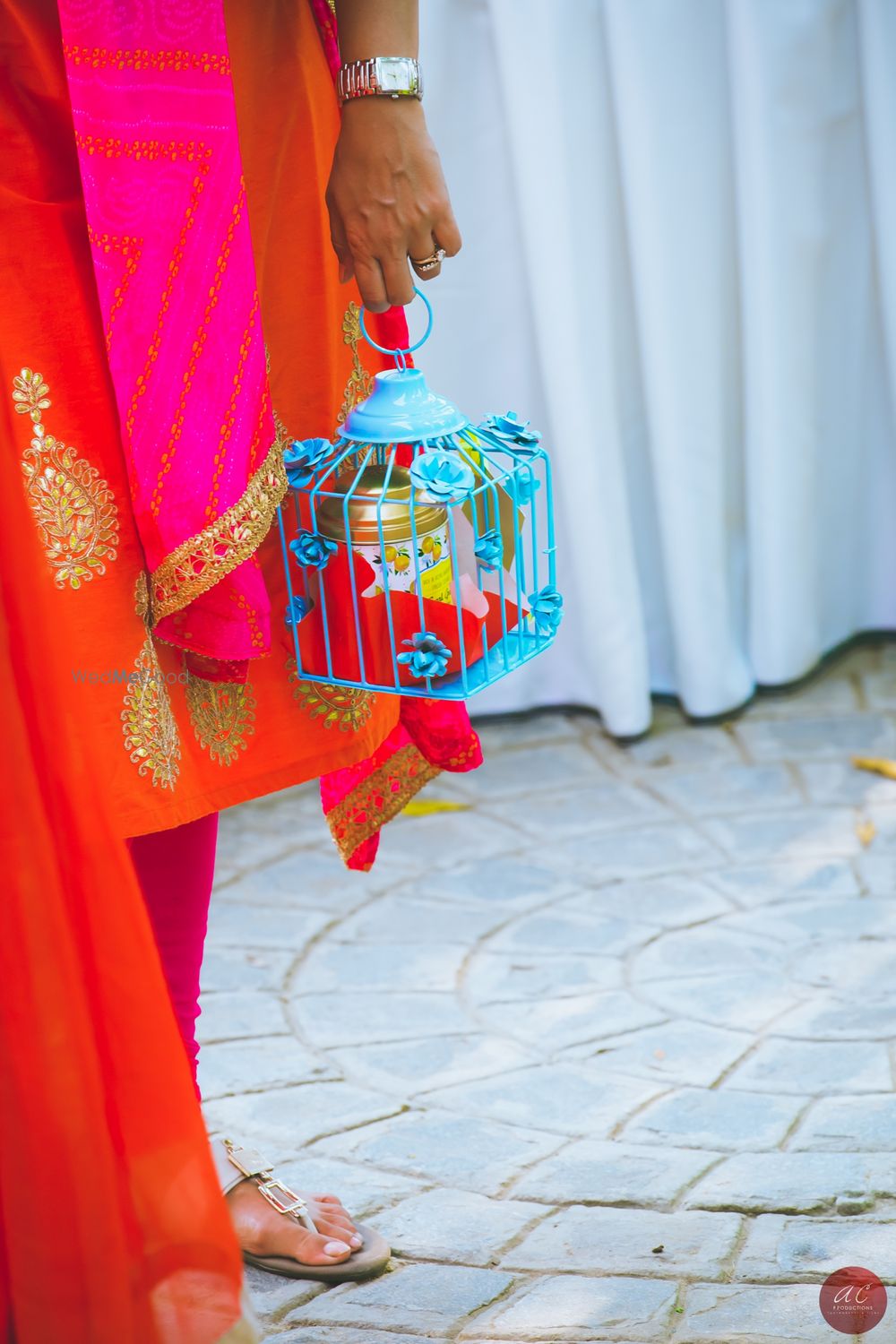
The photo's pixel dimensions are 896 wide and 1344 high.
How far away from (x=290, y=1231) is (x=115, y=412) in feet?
3.04

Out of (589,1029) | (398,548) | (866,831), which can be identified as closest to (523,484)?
(398,548)

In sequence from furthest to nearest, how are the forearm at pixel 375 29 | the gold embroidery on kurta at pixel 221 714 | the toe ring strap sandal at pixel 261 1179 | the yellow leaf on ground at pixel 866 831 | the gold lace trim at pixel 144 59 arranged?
the yellow leaf on ground at pixel 866 831
the toe ring strap sandal at pixel 261 1179
the gold embroidery on kurta at pixel 221 714
the forearm at pixel 375 29
the gold lace trim at pixel 144 59

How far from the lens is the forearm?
131 centimetres

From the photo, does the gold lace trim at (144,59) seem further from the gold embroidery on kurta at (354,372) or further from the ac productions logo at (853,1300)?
the ac productions logo at (853,1300)

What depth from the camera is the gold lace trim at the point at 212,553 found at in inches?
51.0

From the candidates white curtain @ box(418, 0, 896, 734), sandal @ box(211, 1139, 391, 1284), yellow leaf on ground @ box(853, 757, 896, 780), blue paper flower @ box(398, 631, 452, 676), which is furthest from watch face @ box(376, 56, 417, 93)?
yellow leaf on ground @ box(853, 757, 896, 780)

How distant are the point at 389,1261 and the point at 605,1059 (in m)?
0.58

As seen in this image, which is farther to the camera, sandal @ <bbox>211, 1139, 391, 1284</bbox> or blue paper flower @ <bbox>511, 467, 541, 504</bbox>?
sandal @ <bbox>211, 1139, 391, 1284</bbox>

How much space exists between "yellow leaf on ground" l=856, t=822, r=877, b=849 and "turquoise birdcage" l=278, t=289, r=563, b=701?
1.51 meters

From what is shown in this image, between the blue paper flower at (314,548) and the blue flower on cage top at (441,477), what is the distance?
11 centimetres

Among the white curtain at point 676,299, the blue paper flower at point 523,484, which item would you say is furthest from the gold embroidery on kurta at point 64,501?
the white curtain at point 676,299

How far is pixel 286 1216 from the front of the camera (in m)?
1.72

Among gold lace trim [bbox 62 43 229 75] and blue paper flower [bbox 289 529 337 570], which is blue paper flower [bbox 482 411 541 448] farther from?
gold lace trim [bbox 62 43 229 75]

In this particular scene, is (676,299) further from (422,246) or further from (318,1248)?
(318,1248)
